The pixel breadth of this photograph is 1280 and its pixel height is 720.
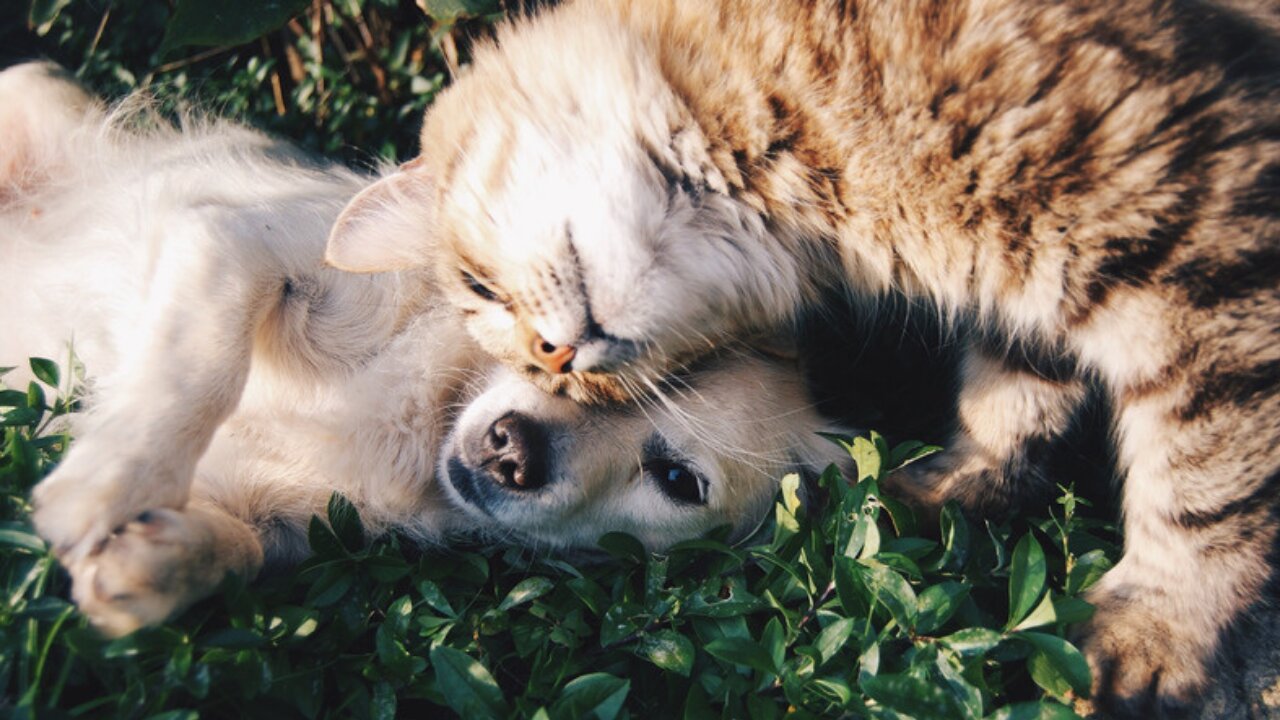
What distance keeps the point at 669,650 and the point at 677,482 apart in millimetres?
685

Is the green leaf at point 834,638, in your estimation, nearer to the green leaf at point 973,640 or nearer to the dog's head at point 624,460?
the green leaf at point 973,640

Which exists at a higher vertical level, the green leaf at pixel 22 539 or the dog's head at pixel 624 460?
the green leaf at pixel 22 539

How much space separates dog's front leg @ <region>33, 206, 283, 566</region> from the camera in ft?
6.87

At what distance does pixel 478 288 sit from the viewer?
2.56 m

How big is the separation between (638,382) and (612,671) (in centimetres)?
70

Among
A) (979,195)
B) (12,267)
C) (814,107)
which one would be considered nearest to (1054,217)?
(979,195)

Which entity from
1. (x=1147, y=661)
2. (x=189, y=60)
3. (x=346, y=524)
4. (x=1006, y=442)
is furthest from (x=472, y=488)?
(x=189, y=60)

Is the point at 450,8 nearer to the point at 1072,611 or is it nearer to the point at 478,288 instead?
the point at 478,288

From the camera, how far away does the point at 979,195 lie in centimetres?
211

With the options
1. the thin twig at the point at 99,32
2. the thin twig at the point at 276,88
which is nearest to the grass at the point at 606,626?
the thin twig at the point at 276,88

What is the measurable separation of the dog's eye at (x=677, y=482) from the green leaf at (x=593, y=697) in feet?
2.63

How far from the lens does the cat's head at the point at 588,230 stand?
89.7 inches

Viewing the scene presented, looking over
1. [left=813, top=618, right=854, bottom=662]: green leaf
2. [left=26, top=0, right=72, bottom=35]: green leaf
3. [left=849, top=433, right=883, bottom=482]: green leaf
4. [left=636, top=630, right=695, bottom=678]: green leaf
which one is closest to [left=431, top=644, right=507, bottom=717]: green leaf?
[left=636, top=630, right=695, bottom=678]: green leaf

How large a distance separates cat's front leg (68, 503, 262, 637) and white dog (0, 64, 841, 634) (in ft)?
0.40
